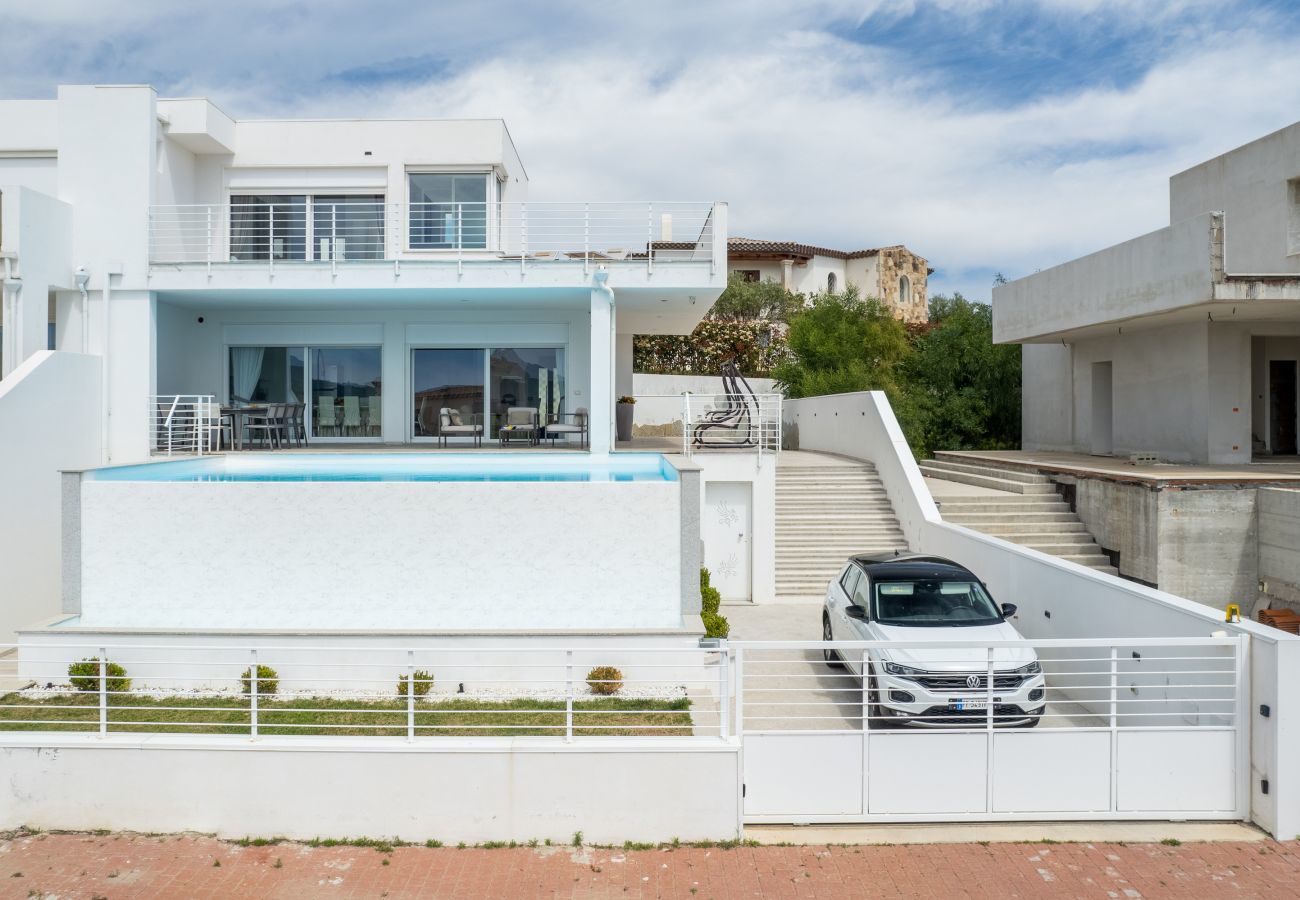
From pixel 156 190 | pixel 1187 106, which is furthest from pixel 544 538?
pixel 1187 106

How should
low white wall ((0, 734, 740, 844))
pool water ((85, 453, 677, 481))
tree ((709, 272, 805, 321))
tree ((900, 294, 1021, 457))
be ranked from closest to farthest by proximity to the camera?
1. low white wall ((0, 734, 740, 844))
2. pool water ((85, 453, 677, 481))
3. tree ((900, 294, 1021, 457))
4. tree ((709, 272, 805, 321))

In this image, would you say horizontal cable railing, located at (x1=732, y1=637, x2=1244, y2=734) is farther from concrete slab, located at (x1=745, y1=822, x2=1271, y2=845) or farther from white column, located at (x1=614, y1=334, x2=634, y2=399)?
white column, located at (x1=614, y1=334, x2=634, y2=399)

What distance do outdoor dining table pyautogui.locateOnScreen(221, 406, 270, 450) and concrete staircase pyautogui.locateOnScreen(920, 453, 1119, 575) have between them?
498 inches

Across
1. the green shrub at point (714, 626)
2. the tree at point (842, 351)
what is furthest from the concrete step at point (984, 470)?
the green shrub at point (714, 626)

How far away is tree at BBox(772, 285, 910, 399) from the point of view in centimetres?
2605

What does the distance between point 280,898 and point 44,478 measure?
9.76 m

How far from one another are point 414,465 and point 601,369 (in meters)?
3.57

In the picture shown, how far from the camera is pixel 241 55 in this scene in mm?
19953

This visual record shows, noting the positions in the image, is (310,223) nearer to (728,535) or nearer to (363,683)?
(728,535)

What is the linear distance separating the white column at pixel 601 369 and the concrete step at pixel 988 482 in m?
7.88

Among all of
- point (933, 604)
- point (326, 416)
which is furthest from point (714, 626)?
point (326, 416)

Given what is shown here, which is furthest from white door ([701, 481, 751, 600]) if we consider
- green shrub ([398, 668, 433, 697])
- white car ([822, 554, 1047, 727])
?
green shrub ([398, 668, 433, 697])

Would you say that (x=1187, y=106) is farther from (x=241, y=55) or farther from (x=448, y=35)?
(x=241, y=55)

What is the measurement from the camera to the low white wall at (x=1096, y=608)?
630cm
